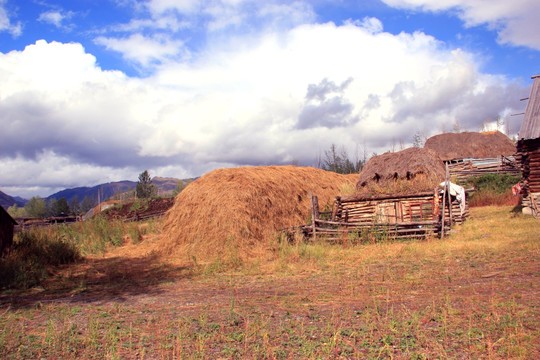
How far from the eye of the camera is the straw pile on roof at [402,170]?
63.0 ft

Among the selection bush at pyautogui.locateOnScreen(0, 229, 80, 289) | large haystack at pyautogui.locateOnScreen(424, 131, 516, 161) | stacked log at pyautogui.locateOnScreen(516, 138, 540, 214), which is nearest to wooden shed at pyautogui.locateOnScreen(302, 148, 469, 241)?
stacked log at pyautogui.locateOnScreen(516, 138, 540, 214)

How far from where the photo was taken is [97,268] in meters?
11.7

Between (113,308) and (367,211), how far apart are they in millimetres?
10949

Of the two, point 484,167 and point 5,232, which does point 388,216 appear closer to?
point 5,232

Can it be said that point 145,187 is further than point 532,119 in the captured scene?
Yes

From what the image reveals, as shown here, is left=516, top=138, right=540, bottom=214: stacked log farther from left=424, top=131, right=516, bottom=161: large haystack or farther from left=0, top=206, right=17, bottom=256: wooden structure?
left=424, top=131, right=516, bottom=161: large haystack

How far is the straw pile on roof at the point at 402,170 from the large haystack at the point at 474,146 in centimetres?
1588

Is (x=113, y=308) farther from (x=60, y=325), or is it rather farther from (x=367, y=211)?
(x=367, y=211)

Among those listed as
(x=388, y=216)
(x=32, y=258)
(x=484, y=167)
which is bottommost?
(x=32, y=258)

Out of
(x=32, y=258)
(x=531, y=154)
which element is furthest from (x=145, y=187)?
(x=531, y=154)

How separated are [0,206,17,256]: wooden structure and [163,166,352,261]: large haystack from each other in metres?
4.61

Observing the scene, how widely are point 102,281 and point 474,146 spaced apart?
3550 centimetres

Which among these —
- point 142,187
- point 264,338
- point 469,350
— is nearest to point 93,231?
point 264,338

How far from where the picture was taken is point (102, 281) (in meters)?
9.88
